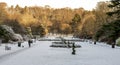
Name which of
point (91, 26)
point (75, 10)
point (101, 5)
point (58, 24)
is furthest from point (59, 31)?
point (101, 5)

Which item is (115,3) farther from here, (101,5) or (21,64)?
(101,5)

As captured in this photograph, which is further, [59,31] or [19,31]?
[59,31]

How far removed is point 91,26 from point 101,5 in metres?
9.58

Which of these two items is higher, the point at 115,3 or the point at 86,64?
the point at 115,3

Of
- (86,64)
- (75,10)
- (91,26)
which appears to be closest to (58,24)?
(75,10)

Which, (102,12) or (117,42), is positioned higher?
(102,12)

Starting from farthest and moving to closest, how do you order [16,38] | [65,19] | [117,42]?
[65,19]
[16,38]
[117,42]

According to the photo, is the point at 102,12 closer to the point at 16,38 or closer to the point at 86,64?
the point at 16,38

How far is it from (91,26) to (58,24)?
178 ft

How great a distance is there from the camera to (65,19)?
139250 millimetres

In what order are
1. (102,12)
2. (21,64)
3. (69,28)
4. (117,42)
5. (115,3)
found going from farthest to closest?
1. (69,28)
2. (102,12)
3. (117,42)
4. (115,3)
5. (21,64)


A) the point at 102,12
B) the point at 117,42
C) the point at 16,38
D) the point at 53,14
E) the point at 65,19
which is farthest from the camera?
the point at 53,14

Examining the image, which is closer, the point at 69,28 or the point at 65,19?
the point at 69,28

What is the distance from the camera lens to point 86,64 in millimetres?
19297
